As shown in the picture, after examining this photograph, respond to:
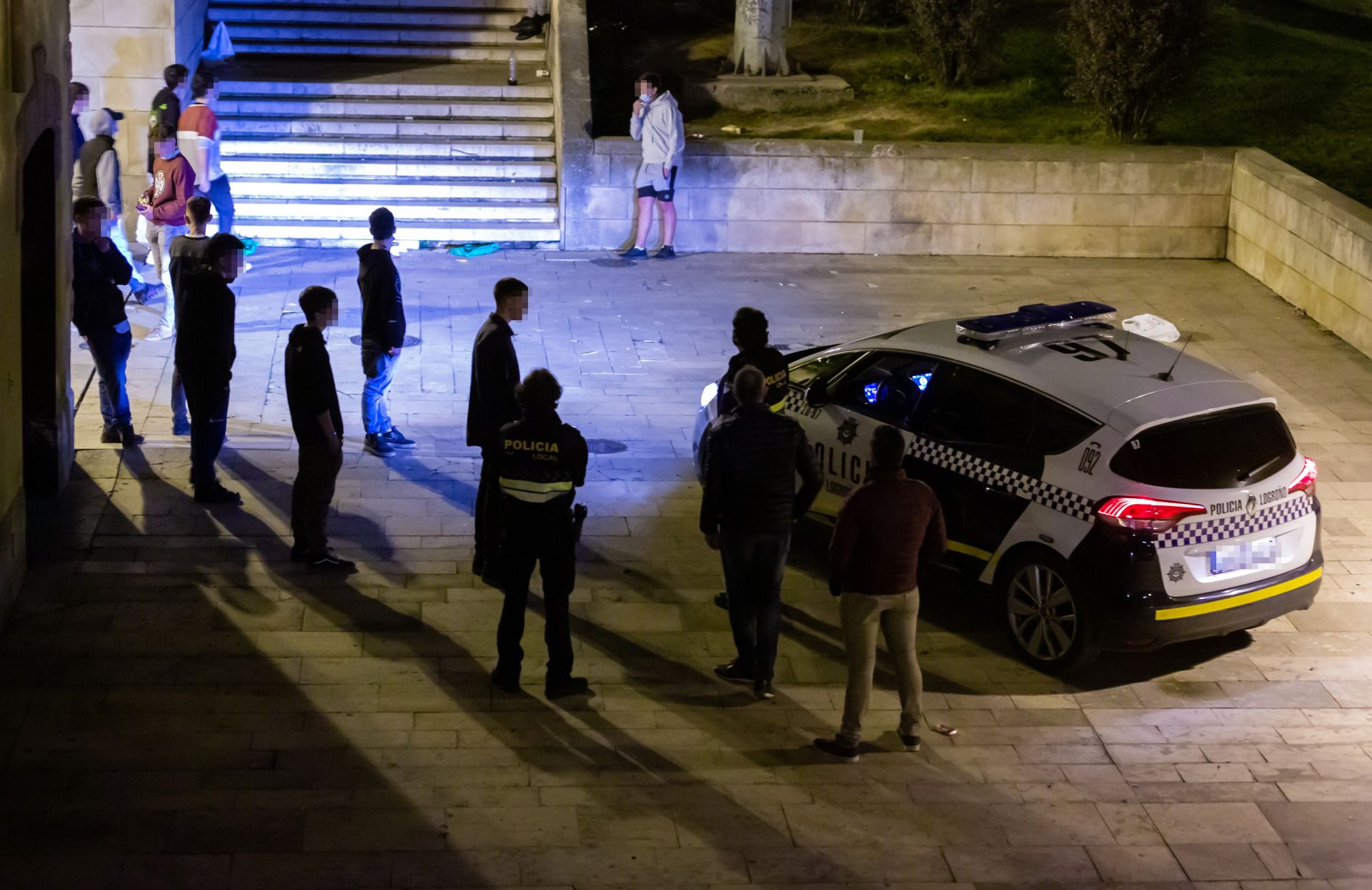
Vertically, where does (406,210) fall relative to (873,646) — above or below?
above

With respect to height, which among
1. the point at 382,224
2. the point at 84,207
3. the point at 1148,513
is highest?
the point at 84,207

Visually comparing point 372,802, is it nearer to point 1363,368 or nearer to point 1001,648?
point 1001,648

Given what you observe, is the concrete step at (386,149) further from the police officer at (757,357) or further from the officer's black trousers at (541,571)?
the officer's black trousers at (541,571)

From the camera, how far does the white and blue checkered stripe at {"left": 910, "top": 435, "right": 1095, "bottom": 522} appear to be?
25.2 ft

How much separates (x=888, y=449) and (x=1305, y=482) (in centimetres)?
263

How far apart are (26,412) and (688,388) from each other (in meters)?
5.00

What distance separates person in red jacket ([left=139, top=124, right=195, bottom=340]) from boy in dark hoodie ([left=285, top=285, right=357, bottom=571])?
165 inches

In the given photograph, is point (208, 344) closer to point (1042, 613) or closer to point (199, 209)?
point (199, 209)

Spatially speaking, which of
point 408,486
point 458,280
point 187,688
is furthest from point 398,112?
point 187,688

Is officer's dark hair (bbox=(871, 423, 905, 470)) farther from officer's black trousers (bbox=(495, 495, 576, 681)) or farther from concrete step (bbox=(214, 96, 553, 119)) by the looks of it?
concrete step (bbox=(214, 96, 553, 119))

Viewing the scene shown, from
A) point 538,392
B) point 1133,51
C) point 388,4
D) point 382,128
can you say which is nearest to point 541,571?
point 538,392

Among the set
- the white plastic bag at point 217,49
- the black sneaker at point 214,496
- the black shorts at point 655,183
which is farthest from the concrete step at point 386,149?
the black sneaker at point 214,496

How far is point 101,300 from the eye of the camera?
10133mm

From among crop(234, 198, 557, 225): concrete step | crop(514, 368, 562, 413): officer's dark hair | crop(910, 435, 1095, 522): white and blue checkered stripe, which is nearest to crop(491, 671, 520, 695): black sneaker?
crop(514, 368, 562, 413): officer's dark hair
